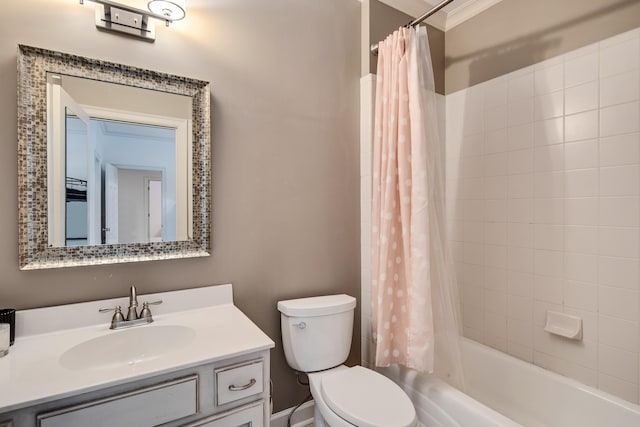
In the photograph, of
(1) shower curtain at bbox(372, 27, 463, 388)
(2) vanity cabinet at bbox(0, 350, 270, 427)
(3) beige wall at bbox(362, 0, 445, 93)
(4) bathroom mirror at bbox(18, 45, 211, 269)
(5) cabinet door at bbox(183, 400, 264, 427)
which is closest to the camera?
(2) vanity cabinet at bbox(0, 350, 270, 427)

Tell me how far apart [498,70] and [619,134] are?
779mm

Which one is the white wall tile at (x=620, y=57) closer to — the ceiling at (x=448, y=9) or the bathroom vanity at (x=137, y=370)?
the ceiling at (x=448, y=9)

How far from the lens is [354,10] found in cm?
199

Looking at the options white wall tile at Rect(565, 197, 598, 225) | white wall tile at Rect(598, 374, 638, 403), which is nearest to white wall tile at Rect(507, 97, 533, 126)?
white wall tile at Rect(565, 197, 598, 225)

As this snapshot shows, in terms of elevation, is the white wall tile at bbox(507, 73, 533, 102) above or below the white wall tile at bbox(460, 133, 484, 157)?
above

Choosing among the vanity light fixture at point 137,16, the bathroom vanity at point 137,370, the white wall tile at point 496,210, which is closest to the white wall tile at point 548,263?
the white wall tile at point 496,210

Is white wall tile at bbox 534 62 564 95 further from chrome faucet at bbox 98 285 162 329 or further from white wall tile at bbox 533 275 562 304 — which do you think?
chrome faucet at bbox 98 285 162 329

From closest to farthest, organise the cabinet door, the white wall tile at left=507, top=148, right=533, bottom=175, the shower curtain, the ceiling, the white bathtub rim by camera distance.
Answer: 1. the cabinet door
2. the white bathtub rim
3. the shower curtain
4. the white wall tile at left=507, top=148, right=533, bottom=175
5. the ceiling

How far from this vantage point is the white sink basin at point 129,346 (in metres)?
1.18

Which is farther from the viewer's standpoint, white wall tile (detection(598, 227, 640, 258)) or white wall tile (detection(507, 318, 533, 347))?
white wall tile (detection(507, 318, 533, 347))

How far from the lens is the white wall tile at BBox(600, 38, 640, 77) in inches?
57.5

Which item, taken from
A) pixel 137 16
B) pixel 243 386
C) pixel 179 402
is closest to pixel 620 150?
pixel 243 386

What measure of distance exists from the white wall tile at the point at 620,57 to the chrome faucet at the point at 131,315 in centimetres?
231

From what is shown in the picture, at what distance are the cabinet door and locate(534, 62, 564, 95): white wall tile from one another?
203 cm
